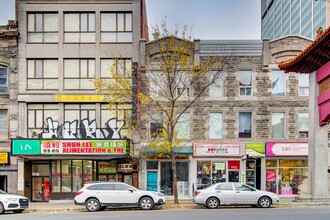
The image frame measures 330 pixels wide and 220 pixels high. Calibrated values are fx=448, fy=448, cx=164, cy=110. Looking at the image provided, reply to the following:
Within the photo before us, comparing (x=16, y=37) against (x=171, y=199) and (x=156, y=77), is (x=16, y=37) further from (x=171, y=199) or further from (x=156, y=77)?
(x=171, y=199)

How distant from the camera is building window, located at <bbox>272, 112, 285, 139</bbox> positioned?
30.0 m

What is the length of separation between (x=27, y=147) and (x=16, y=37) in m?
7.90

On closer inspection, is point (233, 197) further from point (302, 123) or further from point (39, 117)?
point (39, 117)

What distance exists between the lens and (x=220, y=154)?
2958cm

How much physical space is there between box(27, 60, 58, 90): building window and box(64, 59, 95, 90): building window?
0.76 m

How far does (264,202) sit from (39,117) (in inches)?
634

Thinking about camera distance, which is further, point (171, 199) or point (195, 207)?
point (171, 199)

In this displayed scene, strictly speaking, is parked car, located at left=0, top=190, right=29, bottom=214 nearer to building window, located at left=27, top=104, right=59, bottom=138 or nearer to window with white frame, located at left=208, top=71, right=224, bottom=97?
building window, located at left=27, top=104, right=59, bottom=138

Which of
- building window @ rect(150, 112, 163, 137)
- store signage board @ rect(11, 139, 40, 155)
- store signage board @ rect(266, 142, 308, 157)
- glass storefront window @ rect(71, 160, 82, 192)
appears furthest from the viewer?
glass storefront window @ rect(71, 160, 82, 192)

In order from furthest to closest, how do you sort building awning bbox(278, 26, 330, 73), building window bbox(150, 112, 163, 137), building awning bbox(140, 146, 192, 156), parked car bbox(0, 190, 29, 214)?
building window bbox(150, 112, 163, 137)
building awning bbox(140, 146, 192, 156)
parked car bbox(0, 190, 29, 214)
building awning bbox(278, 26, 330, 73)

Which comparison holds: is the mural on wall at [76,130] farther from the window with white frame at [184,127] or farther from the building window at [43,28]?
the building window at [43,28]

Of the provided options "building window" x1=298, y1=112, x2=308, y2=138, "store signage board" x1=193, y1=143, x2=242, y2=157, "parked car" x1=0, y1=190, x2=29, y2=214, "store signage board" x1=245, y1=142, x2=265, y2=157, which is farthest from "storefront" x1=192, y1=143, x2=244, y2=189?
"parked car" x1=0, y1=190, x2=29, y2=214

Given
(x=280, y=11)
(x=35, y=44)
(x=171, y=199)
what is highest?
(x=280, y=11)

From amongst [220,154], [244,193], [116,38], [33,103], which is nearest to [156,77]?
[116,38]
